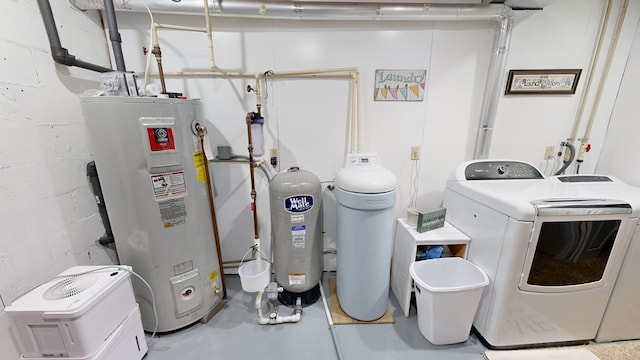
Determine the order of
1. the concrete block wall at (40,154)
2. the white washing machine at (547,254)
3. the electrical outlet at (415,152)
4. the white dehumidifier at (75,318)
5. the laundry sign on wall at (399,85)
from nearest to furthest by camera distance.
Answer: the white dehumidifier at (75,318)
the concrete block wall at (40,154)
the white washing machine at (547,254)
the laundry sign on wall at (399,85)
the electrical outlet at (415,152)

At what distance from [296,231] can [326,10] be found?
5.20 ft

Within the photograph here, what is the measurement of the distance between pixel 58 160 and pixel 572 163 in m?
3.96

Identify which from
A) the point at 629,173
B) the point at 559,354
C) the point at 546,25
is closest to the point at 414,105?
the point at 546,25

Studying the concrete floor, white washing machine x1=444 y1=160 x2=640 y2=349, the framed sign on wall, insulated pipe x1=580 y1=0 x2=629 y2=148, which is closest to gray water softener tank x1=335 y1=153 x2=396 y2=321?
the concrete floor

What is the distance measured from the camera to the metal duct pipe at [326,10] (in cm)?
159

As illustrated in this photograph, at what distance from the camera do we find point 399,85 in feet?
A: 6.36

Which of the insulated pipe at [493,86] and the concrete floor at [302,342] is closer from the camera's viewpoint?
the concrete floor at [302,342]

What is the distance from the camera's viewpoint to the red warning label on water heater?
134 cm

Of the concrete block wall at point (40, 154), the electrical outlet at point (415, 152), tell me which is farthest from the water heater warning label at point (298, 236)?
the concrete block wall at point (40, 154)

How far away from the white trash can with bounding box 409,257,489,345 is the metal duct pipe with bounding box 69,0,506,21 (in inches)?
69.7

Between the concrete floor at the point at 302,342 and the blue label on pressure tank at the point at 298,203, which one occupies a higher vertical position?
the blue label on pressure tank at the point at 298,203

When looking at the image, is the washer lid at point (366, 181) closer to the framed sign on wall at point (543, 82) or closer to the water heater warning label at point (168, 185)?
the water heater warning label at point (168, 185)

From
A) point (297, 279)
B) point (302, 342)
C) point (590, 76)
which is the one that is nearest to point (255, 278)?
point (297, 279)

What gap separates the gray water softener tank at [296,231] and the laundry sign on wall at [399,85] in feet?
3.06
